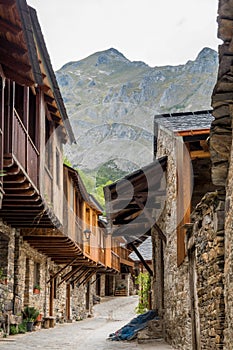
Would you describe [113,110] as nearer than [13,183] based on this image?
No

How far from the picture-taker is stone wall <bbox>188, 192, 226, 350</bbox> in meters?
6.36

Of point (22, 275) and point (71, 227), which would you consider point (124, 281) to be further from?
point (22, 275)

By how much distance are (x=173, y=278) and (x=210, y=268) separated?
4698 millimetres

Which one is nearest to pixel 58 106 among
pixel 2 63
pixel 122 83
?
pixel 2 63

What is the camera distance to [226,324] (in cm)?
620

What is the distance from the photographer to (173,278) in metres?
11.5

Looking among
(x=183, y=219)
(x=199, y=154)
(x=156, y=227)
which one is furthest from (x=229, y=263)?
(x=156, y=227)

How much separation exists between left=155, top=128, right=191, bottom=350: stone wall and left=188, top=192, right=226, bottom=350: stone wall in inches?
59.9

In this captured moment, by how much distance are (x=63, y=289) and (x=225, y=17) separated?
21536 mm

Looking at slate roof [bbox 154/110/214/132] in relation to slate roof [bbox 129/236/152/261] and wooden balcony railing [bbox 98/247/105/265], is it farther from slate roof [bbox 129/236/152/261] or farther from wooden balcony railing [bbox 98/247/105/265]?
wooden balcony railing [bbox 98/247/105/265]

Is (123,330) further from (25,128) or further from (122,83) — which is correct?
(122,83)

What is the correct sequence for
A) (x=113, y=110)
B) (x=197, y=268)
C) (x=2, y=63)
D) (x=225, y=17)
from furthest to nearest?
(x=113, y=110)
(x=2, y=63)
(x=197, y=268)
(x=225, y=17)

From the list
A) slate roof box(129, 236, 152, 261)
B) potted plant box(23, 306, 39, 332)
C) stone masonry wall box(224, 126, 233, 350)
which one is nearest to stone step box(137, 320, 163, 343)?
potted plant box(23, 306, 39, 332)

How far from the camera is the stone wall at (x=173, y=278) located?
974 centimetres
